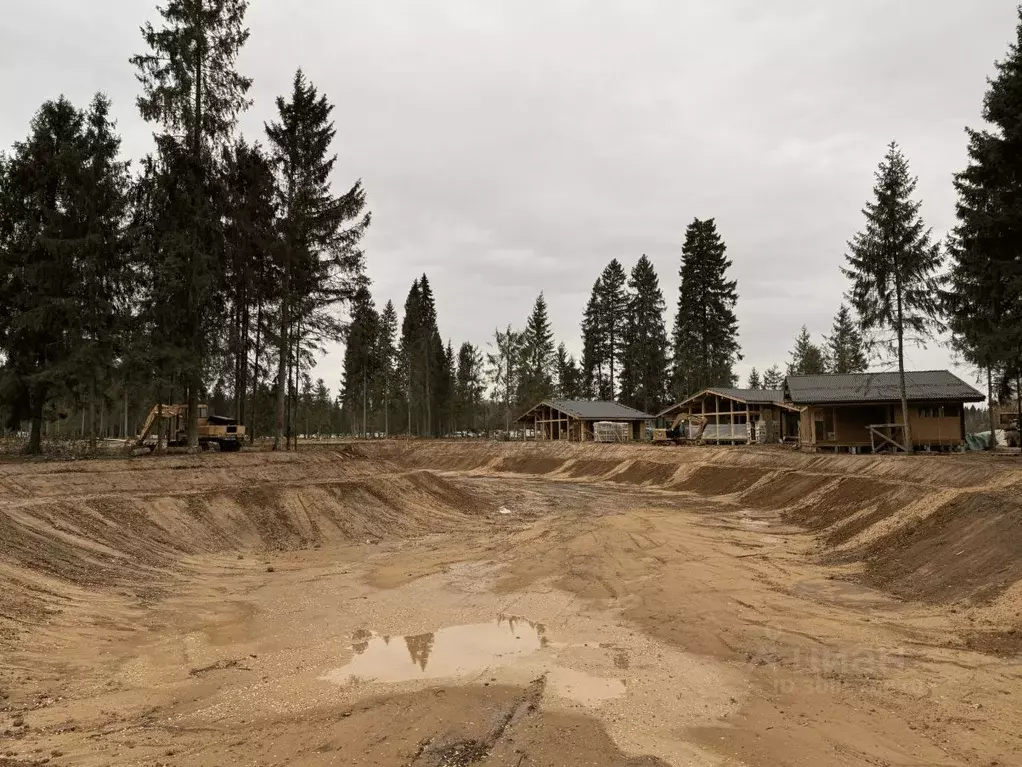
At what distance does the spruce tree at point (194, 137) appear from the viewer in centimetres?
2441

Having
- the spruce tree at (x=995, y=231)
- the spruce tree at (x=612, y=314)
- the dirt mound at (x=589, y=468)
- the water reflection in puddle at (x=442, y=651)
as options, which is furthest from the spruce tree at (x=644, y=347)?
the water reflection in puddle at (x=442, y=651)

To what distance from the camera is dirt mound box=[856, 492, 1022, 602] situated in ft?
38.1

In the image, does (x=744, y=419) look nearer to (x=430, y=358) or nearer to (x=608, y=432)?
(x=608, y=432)

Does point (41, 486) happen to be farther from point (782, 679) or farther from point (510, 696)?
point (782, 679)

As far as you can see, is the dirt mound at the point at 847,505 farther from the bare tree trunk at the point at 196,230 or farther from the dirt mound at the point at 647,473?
the bare tree trunk at the point at 196,230

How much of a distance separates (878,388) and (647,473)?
1549cm

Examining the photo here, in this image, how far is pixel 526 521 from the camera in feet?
81.8

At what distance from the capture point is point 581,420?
60.1 metres

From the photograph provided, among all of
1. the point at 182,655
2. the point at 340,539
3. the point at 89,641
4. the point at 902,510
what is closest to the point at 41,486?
the point at 340,539

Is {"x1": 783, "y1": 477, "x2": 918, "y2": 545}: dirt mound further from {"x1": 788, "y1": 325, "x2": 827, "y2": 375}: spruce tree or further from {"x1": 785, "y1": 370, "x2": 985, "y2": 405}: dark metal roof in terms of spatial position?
{"x1": 788, "y1": 325, "x2": 827, "y2": 375}: spruce tree

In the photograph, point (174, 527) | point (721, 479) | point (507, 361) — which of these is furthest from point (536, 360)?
point (174, 527)

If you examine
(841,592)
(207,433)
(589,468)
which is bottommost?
(841,592)

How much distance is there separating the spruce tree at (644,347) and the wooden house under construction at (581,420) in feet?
30.3

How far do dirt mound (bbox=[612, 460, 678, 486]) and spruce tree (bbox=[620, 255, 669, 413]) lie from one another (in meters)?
33.0
